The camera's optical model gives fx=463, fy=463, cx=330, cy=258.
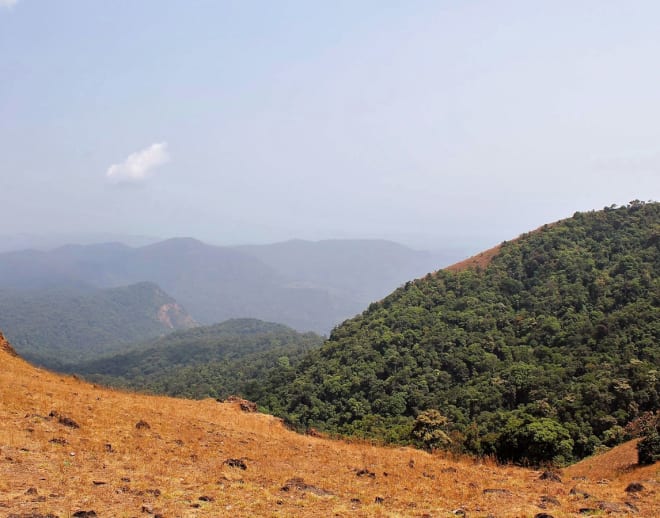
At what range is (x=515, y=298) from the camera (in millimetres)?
66562

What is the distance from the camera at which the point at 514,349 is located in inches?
2146

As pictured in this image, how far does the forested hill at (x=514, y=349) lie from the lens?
127 feet

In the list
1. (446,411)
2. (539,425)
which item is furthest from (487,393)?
(539,425)

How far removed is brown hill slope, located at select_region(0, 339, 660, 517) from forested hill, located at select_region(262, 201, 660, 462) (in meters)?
10.3

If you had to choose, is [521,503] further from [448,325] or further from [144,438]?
[448,325]

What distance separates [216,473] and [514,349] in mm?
49325

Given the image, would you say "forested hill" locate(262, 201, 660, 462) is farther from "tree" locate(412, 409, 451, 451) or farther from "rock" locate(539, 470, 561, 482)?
"rock" locate(539, 470, 561, 482)

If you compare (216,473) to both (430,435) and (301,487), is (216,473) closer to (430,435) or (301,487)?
(301,487)

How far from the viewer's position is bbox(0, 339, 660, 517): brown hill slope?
32.4 feet

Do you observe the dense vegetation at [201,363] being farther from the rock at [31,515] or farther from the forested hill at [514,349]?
the rock at [31,515]

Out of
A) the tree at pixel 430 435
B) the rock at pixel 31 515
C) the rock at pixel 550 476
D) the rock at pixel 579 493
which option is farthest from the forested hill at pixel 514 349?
the rock at pixel 31 515

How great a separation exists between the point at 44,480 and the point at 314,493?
608 cm

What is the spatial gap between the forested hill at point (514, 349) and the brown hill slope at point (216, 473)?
33.6 feet

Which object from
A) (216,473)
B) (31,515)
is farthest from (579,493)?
(31,515)
